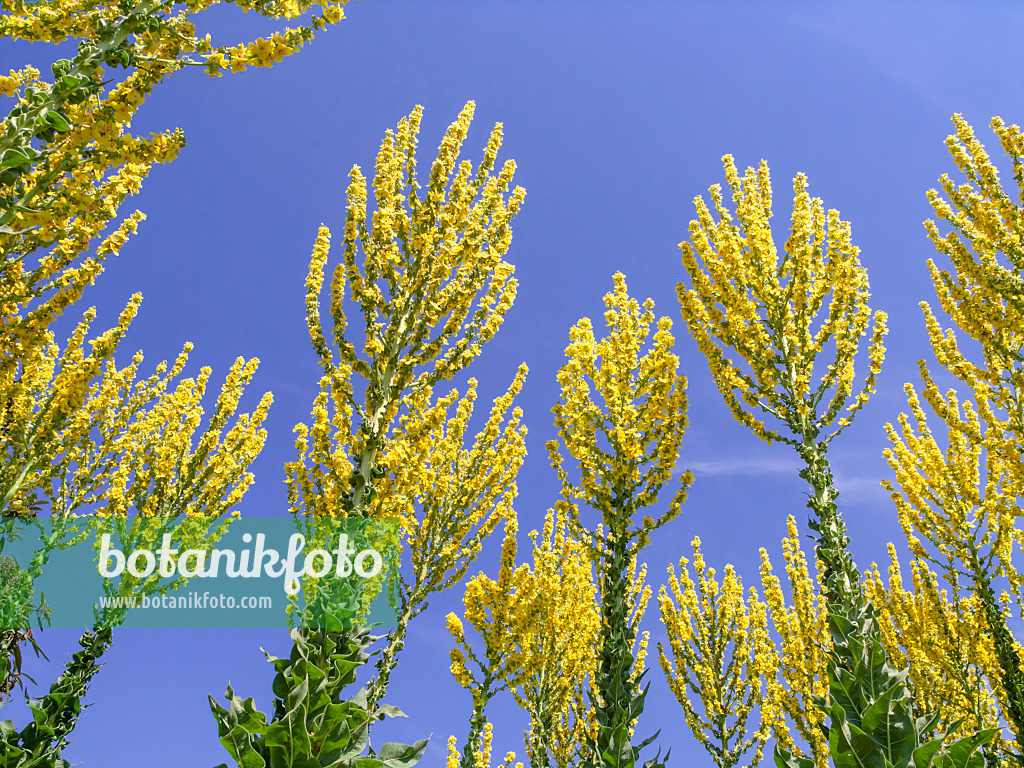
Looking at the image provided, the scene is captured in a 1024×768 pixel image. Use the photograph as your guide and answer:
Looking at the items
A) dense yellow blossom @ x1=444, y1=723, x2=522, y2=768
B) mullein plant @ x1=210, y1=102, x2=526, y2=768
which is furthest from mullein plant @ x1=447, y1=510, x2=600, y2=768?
mullein plant @ x1=210, y1=102, x2=526, y2=768

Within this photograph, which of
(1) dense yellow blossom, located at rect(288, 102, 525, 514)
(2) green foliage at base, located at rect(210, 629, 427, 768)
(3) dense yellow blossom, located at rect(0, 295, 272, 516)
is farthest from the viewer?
(3) dense yellow blossom, located at rect(0, 295, 272, 516)

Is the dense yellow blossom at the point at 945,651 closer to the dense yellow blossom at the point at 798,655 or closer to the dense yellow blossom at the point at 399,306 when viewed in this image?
the dense yellow blossom at the point at 798,655

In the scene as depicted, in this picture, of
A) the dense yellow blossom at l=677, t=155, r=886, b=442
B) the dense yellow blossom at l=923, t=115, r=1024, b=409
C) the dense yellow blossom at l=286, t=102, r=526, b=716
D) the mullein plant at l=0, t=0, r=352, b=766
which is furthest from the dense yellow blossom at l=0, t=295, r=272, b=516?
the dense yellow blossom at l=923, t=115, r=1024, b=409

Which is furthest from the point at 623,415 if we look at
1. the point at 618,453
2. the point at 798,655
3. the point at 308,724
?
the point at 798,655

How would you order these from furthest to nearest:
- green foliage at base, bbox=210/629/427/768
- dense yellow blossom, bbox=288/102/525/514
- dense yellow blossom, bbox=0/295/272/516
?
dense yellow blossom, bbox=0/295/272/516
dense yellow blossom, bbox=288/102/525/514
green foliage at base, bbox=210/629/427/768

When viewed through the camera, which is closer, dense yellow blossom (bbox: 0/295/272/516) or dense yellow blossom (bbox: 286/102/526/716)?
dense yellow blossom (bbox: 286/102/526/716)

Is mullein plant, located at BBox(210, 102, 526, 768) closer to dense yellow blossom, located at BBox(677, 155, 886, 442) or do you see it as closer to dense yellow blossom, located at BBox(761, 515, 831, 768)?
dense yellow blossom, located at BBox(677, 155, 886, 442)

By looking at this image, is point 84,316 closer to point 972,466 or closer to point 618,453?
point 618,453

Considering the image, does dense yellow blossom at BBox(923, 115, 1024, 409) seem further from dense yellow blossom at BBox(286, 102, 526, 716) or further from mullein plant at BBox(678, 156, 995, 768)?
dense yellow blossom at BBox(286, 102, 526, 716)

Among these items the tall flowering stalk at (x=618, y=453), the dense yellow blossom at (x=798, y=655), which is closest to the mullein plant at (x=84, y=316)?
the tall flowering stalk at (x=618, y=453)

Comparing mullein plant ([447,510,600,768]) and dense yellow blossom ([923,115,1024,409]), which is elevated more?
dense yellow blossom ([923,115,1024,409])

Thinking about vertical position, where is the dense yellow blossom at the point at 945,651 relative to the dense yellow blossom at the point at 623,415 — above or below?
below

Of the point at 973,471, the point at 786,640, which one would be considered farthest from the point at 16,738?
the point at 973,471

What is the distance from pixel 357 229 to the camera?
5027mm
